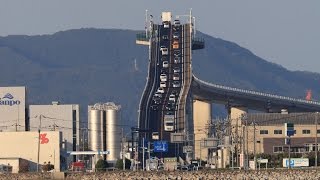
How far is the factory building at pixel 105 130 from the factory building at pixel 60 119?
9.99 metres

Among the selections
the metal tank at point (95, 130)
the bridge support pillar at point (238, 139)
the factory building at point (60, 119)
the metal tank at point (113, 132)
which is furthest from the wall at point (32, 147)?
the metal tank at point (95, 130)

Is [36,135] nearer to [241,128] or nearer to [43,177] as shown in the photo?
[43,177]

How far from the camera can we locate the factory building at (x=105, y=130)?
18519 centimetres

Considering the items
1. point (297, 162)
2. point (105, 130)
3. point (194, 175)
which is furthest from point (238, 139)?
point (194, 175)

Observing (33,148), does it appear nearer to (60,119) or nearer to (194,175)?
(60,119)

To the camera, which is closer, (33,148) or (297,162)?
(297,162)

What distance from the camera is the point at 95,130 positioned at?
188m

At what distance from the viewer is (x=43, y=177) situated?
116m

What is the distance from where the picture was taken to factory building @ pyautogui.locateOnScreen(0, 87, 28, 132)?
16750cm

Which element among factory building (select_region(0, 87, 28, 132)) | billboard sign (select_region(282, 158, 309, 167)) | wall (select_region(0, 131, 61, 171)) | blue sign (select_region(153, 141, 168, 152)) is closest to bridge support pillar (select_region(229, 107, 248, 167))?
blue sign (select_region(153, 141, 168, 152))

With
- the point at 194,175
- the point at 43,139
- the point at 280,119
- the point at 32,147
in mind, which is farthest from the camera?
the point at 280,119

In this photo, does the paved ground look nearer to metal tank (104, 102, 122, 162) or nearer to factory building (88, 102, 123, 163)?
metal tank (104, 102, 122, 162)

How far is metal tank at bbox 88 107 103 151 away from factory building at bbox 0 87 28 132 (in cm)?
1846

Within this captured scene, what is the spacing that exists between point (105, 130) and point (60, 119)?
658 inches
